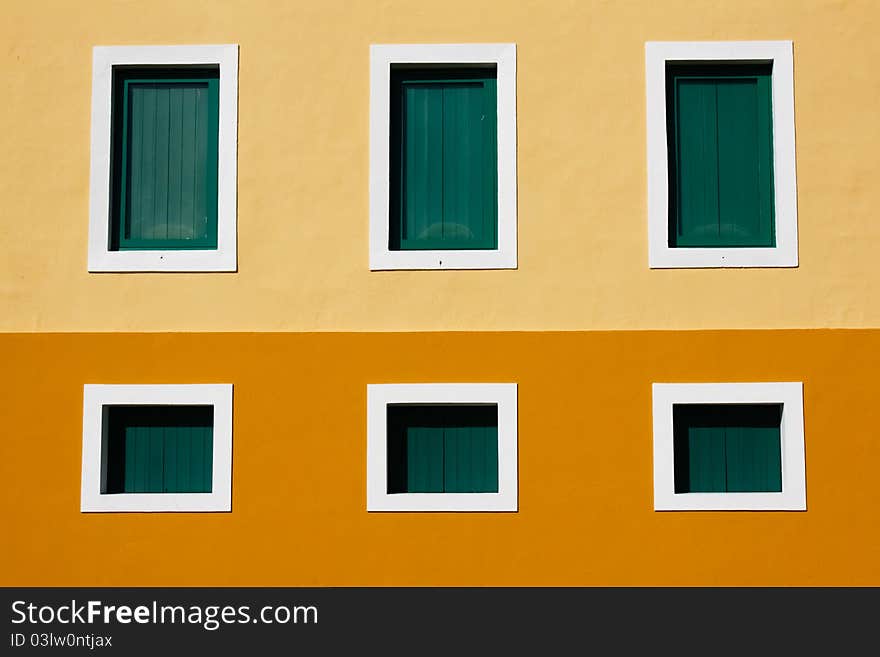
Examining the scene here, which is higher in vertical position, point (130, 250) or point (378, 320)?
point (130, 250)

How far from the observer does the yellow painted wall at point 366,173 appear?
10.1m

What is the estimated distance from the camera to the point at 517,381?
1007cm

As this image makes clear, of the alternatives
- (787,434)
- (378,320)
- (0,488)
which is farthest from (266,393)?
(787,434)

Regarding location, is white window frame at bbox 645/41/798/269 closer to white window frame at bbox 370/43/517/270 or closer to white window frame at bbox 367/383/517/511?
white window frame at bbox 370/43/517/270

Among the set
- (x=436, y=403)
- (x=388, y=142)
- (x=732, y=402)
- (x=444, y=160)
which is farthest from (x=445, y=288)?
(x=732, y=402)

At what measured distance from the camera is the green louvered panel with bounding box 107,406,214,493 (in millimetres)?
10258

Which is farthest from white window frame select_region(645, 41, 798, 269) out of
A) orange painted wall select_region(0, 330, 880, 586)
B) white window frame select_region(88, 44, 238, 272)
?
white window frame select_region(88, 44, 238, 272)

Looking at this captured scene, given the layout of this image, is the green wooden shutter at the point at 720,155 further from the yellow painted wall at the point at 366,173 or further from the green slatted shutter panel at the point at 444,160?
the green slatted shutter panel at the point at 444,160

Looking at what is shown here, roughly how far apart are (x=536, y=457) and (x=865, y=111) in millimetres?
4318

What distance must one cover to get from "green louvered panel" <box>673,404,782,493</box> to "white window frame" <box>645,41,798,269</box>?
1.33m

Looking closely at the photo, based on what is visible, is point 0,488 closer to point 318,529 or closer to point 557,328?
point 318,529

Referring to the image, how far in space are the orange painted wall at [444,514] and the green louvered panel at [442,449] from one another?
314 mm
